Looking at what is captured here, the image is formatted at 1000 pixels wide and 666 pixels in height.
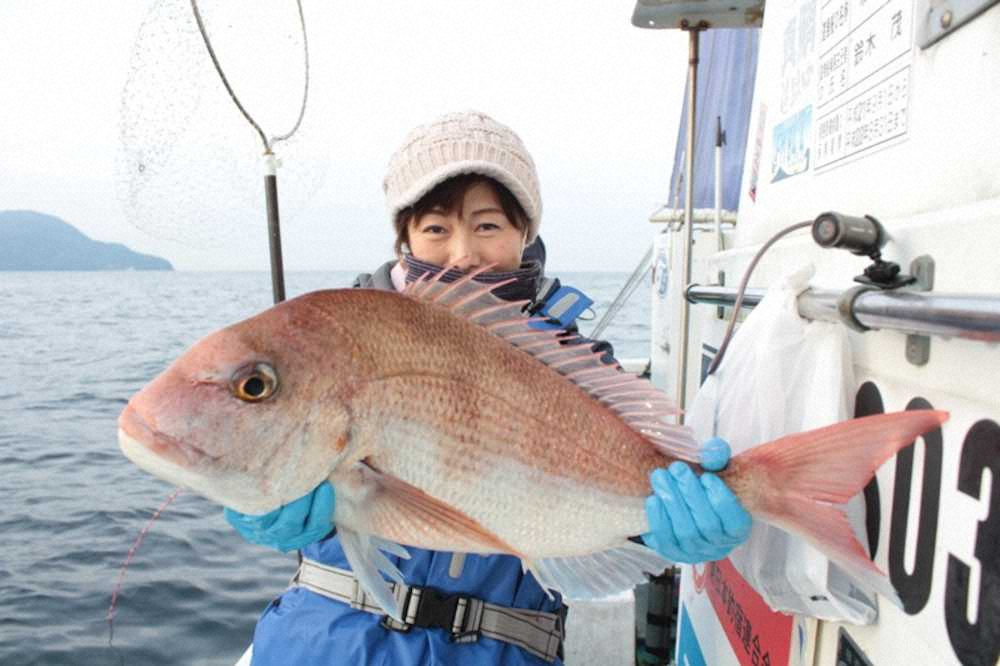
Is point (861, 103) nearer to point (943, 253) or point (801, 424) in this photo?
point (943, 253)

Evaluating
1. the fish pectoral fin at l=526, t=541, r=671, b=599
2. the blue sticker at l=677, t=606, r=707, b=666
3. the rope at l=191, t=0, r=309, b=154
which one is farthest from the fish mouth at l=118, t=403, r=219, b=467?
the rope at l=191, t=0, r=309, b=154

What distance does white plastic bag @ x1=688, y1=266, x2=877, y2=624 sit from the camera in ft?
4.96

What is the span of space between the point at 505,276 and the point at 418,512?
100 centimetres

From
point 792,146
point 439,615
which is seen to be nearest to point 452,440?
point 439,615

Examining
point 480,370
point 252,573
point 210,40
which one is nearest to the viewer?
point 480,370

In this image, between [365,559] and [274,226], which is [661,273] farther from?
[365,559]

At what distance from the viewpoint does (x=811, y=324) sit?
1.66 m

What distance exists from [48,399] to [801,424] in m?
14.5

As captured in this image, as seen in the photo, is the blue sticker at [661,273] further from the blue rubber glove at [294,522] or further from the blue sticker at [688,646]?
the blue rubber glove at [294,522]

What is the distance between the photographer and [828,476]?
1391 millimetres

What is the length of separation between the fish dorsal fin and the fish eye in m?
0.38

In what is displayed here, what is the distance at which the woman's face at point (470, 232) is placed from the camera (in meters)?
2.36

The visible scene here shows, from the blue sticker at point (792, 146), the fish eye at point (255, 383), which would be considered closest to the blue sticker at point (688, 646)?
the blue sticker at point (792, 146)

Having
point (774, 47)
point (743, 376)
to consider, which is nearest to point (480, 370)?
point (743, 376)
